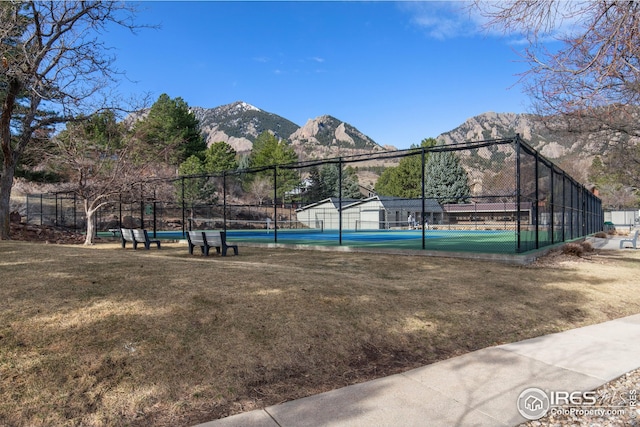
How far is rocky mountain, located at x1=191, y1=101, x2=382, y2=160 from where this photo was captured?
152 meters

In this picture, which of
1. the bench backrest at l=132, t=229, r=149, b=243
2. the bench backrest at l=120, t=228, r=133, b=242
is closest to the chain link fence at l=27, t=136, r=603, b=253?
the bench backrest at l=120, t=228, r=133, b=242

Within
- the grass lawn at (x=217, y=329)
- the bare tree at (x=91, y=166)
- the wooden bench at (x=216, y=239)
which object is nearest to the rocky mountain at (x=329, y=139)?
the bare tree at (x=91, y=166)

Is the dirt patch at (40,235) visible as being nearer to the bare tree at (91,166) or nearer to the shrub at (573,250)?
the bare tree at (91,166)

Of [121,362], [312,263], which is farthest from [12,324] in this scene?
[312,263]

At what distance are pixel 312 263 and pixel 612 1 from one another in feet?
23.3

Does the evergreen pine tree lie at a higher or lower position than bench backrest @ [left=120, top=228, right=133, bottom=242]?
higher

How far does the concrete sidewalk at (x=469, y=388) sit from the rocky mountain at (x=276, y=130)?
137525mm

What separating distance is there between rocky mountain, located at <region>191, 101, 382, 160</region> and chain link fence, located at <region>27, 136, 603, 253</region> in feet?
288

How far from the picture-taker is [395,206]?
38812mm

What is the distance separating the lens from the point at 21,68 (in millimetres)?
10977

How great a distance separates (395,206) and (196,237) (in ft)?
96.9
